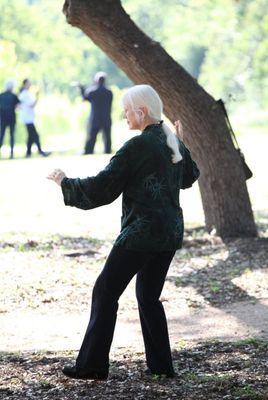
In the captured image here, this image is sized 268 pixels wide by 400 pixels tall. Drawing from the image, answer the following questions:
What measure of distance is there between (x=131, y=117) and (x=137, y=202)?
46 cm

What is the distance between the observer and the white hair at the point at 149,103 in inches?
227

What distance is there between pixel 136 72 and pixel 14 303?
3.23 meters

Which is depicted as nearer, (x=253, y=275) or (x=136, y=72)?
(x=253, y=275)

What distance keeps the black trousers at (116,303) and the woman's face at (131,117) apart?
26.0 inches

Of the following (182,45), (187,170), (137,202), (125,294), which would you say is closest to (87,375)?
(137,202)

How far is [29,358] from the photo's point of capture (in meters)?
6.98

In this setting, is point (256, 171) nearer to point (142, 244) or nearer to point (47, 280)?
point (47, 280)

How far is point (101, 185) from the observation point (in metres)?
5.72

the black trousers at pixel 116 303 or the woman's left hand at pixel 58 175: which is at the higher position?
the woman's left hand at pixel 58 175

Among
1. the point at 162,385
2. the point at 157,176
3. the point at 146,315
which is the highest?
the point at 157,176

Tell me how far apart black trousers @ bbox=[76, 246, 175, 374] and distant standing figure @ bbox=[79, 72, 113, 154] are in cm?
2011

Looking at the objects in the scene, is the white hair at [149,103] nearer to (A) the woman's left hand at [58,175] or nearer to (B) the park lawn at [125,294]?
(A) the woman's left hand at [58,175]

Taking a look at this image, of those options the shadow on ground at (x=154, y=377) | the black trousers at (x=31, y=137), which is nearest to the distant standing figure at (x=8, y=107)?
the black trousers at (x=31, y=137)

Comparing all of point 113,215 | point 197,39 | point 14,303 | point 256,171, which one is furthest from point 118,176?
point 197,39
